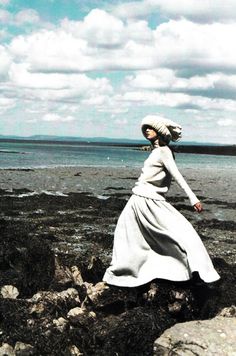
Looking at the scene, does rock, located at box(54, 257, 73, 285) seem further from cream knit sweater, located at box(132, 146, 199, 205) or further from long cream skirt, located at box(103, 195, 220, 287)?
cream knit sweater, located at box(132, 146, 199, 205)

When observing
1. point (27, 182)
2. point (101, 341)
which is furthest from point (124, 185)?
point (101, 341)

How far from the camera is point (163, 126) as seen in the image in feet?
23.5

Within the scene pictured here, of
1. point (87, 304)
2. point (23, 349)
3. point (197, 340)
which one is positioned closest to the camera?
point (197, 340)

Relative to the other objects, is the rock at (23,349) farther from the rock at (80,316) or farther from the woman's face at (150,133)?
the woman's face at (150,133)

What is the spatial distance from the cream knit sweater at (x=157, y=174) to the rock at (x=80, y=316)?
5.86 feet

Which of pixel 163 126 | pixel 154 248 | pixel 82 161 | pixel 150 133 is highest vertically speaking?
pixel 163 126

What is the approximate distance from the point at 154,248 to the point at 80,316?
1362mm

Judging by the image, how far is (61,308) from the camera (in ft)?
24.9

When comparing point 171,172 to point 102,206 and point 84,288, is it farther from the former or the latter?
point 102,206

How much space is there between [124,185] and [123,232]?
30.6 m

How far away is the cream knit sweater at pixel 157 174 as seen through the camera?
7.20 metres

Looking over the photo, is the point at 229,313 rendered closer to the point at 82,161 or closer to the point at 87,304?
the point at 87,304

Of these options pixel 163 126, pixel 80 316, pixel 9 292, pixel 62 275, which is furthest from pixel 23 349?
pixel 163 126

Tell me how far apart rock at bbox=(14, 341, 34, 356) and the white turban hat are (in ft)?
10.6
